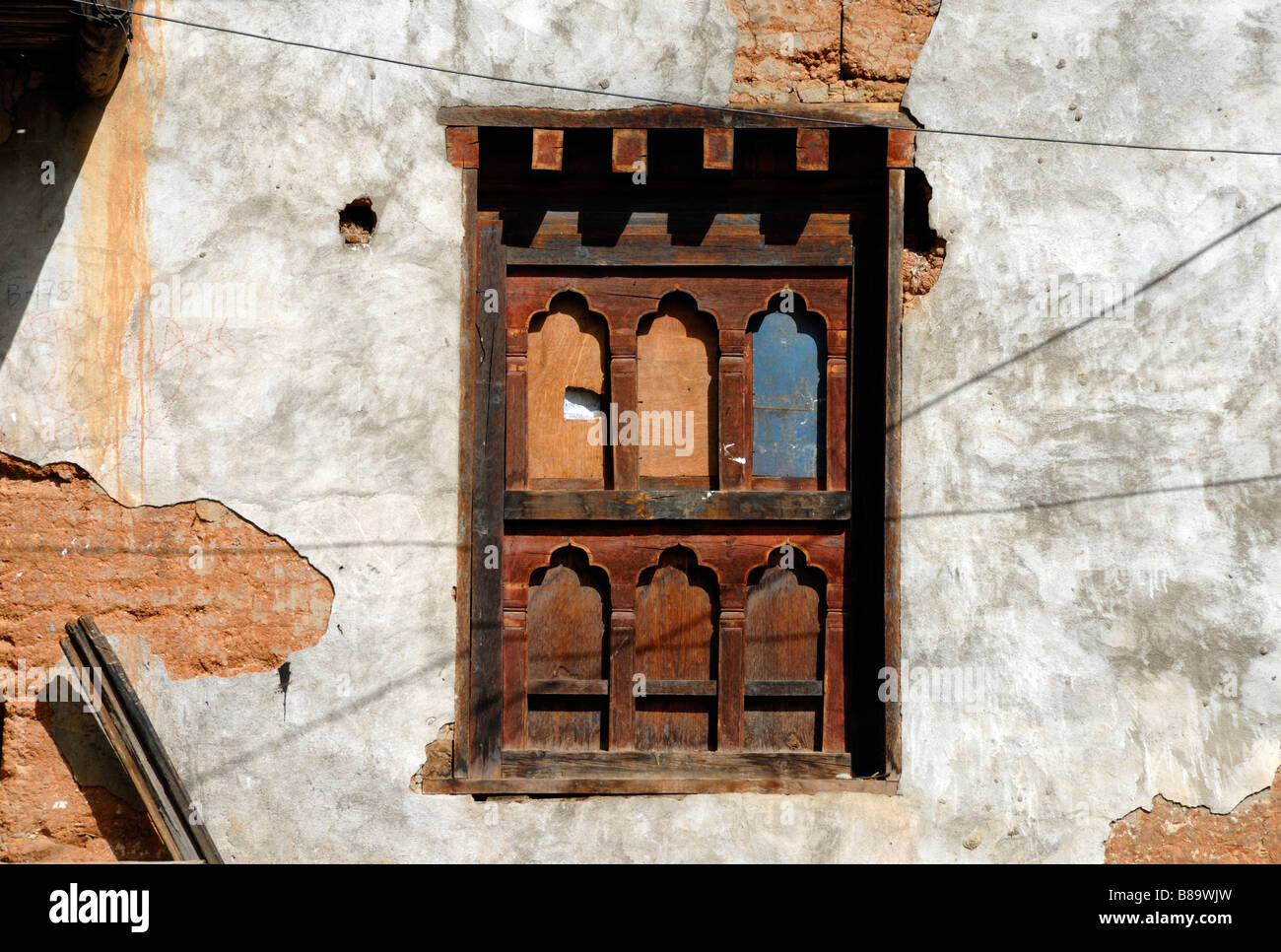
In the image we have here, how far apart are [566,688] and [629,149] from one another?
231 centimetres

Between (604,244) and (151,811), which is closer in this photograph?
(151,811)

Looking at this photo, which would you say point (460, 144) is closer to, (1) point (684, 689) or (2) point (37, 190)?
(2) point (37, 190)

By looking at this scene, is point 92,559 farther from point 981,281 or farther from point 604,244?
point 981,281

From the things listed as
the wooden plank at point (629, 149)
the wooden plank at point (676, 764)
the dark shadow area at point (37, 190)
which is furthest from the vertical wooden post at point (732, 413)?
the dark shadow area at point (37, 190)

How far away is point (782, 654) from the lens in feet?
16.2

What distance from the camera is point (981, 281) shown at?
4820 mm

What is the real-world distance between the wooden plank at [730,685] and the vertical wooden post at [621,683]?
39 centimetres

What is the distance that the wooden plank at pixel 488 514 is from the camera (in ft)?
15.8

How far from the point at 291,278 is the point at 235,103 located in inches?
30.8

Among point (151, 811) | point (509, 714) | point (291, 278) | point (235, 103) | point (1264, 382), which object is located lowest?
point (151, 811)

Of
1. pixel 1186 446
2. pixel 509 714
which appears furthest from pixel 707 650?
pixel 1186 446

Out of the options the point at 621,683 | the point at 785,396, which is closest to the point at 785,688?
the point at 621,683

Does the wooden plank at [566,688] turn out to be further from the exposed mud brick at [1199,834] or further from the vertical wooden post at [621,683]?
the exposed mud brick at [1199,834]

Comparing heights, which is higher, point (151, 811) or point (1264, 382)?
point (1264, 382)
